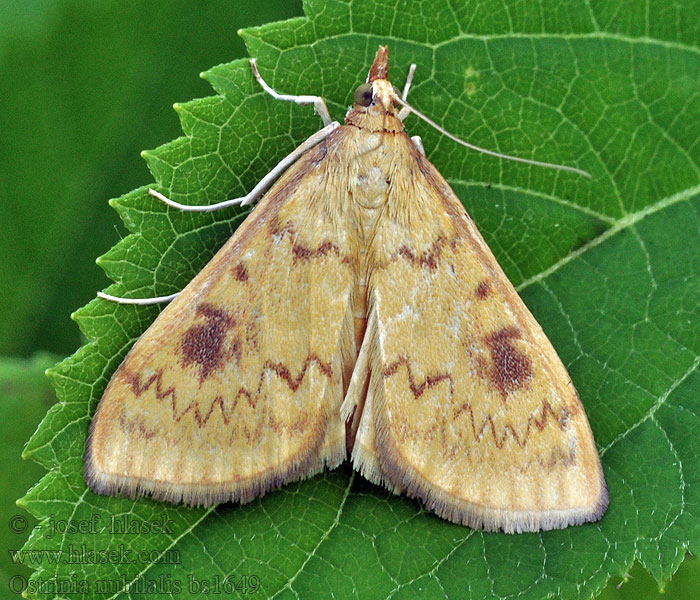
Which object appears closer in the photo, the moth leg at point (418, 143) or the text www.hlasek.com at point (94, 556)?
the text www.hlasek.com at point (94, 556)

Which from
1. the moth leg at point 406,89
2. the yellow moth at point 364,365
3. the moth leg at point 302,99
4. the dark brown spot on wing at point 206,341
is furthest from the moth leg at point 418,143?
the dark brown spot on wing at point 206,341

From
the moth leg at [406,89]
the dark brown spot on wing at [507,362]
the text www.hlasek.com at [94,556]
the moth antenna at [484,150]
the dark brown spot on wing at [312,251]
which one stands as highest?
the moth leg at [406,89]

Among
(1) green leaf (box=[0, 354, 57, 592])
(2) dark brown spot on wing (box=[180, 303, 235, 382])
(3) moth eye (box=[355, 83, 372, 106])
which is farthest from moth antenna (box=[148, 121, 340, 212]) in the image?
(1) green leaf (box=[0, 354, 57, 592])

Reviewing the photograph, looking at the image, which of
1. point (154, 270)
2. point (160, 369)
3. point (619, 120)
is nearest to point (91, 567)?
point (160, 369)

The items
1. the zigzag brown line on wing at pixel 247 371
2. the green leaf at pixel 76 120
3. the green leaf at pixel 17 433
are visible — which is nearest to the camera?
the zigzag brown line on wing at pixel 247 371

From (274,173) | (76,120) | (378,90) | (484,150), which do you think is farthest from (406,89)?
(76,120)

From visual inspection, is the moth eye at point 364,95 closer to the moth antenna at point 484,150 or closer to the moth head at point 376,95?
the moth head at point 376,95

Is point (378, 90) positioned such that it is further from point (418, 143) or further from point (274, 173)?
point (274, 173)

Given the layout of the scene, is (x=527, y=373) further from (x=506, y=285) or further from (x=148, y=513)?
(x=148, y=513)
